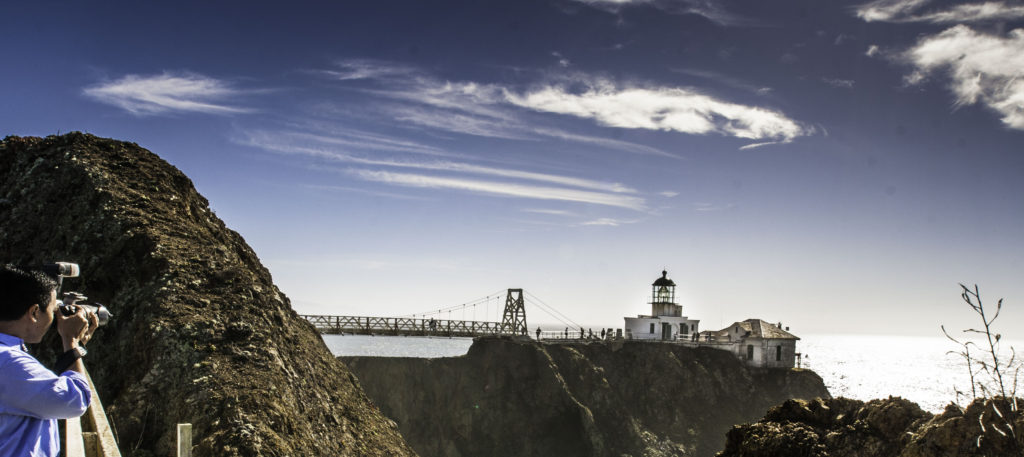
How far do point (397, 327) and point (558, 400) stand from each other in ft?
45.6

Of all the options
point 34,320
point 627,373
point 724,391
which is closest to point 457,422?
point 627,373

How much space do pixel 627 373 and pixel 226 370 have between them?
46379 millimetres

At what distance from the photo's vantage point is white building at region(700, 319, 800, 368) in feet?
195

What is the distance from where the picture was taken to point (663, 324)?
6431cm

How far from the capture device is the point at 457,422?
47.6 meters

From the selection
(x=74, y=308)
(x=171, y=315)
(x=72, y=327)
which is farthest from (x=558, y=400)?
(x=72, y=327)

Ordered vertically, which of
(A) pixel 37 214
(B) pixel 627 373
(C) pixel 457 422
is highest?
(A) pixel 37 214

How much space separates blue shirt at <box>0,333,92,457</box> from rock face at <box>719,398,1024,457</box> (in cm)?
1138

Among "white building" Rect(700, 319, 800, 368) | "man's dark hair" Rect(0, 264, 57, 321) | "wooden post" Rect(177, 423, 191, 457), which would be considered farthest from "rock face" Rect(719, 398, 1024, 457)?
"white building" Rect(700, 319, 800, 368)

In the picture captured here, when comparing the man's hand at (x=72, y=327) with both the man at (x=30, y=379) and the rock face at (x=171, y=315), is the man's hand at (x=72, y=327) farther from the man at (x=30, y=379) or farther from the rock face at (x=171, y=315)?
the rock face at (x=171, y=315)

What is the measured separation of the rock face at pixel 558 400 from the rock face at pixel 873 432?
112 ft

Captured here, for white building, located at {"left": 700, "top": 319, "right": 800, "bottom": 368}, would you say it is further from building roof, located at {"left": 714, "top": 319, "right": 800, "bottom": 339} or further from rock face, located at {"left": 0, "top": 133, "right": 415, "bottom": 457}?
rock face, located at {"left": 0, "top": 133, "right": 415, "bottom": 457}

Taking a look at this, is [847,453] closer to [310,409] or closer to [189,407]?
[310,409]

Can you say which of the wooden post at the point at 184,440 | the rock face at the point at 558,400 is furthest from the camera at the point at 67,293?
the rock face at the point at 558,400
